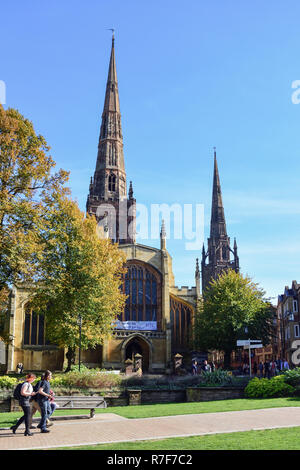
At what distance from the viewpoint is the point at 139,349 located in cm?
5103

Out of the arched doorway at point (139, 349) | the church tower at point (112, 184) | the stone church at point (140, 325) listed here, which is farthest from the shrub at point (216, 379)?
the church tower at point (112, 184)

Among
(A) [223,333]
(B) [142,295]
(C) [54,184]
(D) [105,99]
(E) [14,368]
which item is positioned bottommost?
(E) [14,368]

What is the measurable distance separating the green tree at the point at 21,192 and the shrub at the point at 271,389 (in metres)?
12.3

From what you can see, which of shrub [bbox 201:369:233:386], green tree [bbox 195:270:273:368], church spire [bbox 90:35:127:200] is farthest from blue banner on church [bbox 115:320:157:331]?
church spire [bbox 90:35:127:200]

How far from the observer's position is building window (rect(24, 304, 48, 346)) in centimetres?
4797

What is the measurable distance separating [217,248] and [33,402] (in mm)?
91835

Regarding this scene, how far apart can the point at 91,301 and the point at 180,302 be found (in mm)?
24771

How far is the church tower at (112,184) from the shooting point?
75.6 meters

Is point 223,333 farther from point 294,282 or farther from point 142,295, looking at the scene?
point 294,282

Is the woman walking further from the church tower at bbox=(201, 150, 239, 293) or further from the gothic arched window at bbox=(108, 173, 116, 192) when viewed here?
the church tower at bbox=(201, 150, 239, 293)

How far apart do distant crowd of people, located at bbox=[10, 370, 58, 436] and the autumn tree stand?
1500 cm

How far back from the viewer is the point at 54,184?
2619cm
